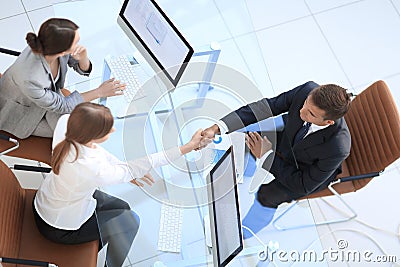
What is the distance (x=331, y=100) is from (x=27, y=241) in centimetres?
140

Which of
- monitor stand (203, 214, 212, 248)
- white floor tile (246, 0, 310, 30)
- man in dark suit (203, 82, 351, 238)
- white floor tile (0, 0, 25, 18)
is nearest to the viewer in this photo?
monitor stand (203, 214, 212, 248)

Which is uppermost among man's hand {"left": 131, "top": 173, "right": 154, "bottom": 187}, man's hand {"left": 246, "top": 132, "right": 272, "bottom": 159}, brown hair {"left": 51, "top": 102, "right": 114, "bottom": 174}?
man's hand {"left": 246, "top": 132, "right": 272, "bottom": 159}

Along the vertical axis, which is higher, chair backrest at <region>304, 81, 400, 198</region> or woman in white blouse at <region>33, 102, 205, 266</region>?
chair backrest at <region>304, 81, 400, 198</region>

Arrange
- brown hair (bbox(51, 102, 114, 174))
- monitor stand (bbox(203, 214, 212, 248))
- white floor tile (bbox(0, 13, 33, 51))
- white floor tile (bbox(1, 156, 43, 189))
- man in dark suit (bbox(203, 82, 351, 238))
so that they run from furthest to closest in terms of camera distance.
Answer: white floor tile (bbox(0, 13, 33, 51)), white floor tile (bbox(1, 156, 43, 189)), man in dark suit (bbox(203, 82, 351, 238)), monitor stand (bbox(203, 214, 212, 248)), brown hair (bbox(51, 102, 114, 174))

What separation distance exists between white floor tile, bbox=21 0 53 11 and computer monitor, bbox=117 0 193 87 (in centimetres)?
103

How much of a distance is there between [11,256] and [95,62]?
101 centimetres

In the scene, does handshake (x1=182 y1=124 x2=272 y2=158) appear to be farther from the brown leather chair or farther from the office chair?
the brown leather chair

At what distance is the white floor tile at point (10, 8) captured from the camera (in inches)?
144

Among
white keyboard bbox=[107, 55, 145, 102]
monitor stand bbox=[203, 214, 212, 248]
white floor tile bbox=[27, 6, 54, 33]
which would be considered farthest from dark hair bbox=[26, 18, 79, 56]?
white floor tile bbox=[27, 6, 54, 33]

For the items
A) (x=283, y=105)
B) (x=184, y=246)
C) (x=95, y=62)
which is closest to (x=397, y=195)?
(x=283, y=105)

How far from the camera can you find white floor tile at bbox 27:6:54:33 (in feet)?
11.9

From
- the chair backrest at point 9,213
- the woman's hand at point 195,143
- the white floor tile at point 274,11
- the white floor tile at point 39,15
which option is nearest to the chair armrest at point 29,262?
the chair backrest at point 9,213

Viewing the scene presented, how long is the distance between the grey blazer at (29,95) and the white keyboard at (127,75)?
21cm

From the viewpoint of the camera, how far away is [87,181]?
2225mm
